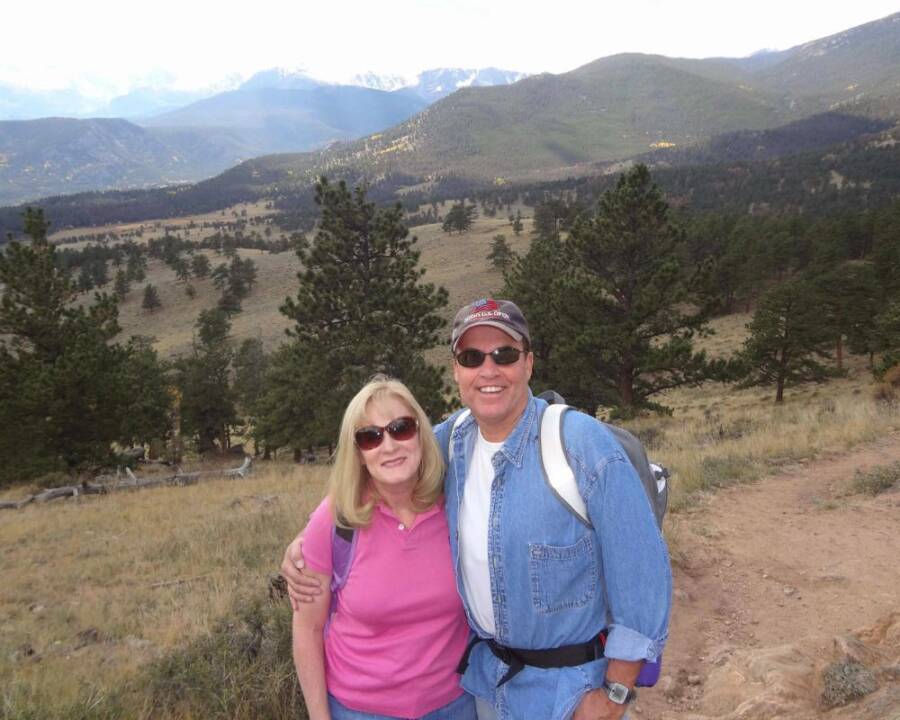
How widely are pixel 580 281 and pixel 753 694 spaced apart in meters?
13.3

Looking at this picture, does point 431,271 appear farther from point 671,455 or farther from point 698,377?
point 671,455

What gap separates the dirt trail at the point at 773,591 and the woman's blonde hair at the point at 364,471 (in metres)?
2.49

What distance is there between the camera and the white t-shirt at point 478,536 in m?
1.99

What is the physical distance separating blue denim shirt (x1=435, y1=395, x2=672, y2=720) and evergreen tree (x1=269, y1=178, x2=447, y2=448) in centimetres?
1353

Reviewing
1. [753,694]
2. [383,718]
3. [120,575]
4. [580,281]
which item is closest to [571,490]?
[383,718]

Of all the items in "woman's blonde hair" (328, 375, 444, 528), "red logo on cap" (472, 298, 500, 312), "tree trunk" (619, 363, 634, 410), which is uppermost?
"red logo on cap" (472, 298, 500, 312)

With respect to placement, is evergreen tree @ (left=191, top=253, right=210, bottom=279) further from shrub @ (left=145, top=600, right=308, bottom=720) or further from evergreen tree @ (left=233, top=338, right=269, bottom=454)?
shrub @ (left=145, top=600, right=308, bottom=720)

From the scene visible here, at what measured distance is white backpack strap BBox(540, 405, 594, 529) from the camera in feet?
5.96

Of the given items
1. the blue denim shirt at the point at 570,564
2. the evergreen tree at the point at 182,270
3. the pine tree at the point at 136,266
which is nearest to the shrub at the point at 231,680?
the blue denim shirt at the point at 570,564

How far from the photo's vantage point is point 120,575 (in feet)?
25.8

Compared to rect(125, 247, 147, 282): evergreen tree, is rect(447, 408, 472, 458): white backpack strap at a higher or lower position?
higher

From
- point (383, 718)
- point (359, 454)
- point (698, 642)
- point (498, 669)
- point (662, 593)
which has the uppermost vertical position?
point (359, 454)

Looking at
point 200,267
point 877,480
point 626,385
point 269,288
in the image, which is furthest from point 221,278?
point 877,480

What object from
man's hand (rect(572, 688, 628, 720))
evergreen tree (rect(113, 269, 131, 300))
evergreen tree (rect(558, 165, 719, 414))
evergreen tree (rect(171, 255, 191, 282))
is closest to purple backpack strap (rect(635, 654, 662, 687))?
man's hand (rect(572, 688, 628, 720))
